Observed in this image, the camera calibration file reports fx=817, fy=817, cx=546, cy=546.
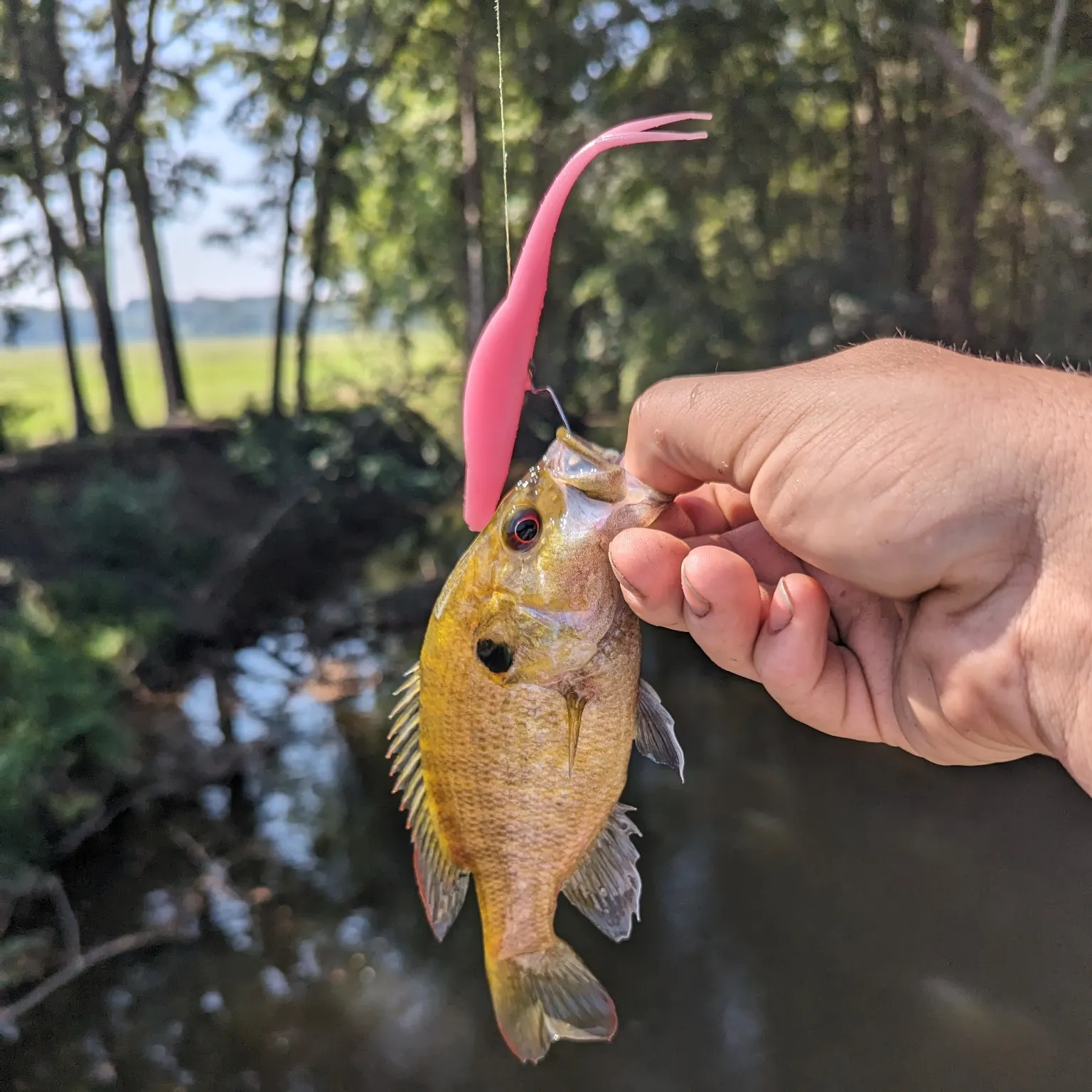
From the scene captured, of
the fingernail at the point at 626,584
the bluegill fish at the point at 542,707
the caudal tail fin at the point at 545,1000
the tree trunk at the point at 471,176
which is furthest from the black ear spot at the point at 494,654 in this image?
the tree trunk at the point at 471,176

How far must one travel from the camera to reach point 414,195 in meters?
14.5

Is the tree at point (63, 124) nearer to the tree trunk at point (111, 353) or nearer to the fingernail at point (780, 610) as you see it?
the tree trunk at point (111, 353)

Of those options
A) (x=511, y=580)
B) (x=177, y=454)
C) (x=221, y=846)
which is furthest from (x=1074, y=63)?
(x=177, y=454)

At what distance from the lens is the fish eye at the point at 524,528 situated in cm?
166

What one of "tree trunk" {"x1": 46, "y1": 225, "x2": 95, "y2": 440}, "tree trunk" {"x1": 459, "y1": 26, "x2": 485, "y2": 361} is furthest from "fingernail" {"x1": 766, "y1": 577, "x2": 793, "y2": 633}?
"tree trunk" {"x1": 46, "y1": 225, "x2": 95, "y2": 440}

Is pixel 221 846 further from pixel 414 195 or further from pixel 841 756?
pixel 414 195

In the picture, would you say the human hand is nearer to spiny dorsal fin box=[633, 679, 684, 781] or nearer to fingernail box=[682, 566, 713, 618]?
fingernail box=[682, 566, 713, 618]

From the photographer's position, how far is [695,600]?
5.71 feet

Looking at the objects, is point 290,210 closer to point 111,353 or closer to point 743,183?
point 111,353

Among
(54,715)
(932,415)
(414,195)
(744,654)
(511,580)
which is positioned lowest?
(54,715)

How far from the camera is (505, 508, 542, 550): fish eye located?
65.4 inches

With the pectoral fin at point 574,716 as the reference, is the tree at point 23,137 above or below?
above

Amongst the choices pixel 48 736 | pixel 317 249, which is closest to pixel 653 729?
pixel 48 736

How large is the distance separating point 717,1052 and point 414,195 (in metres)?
13.7
